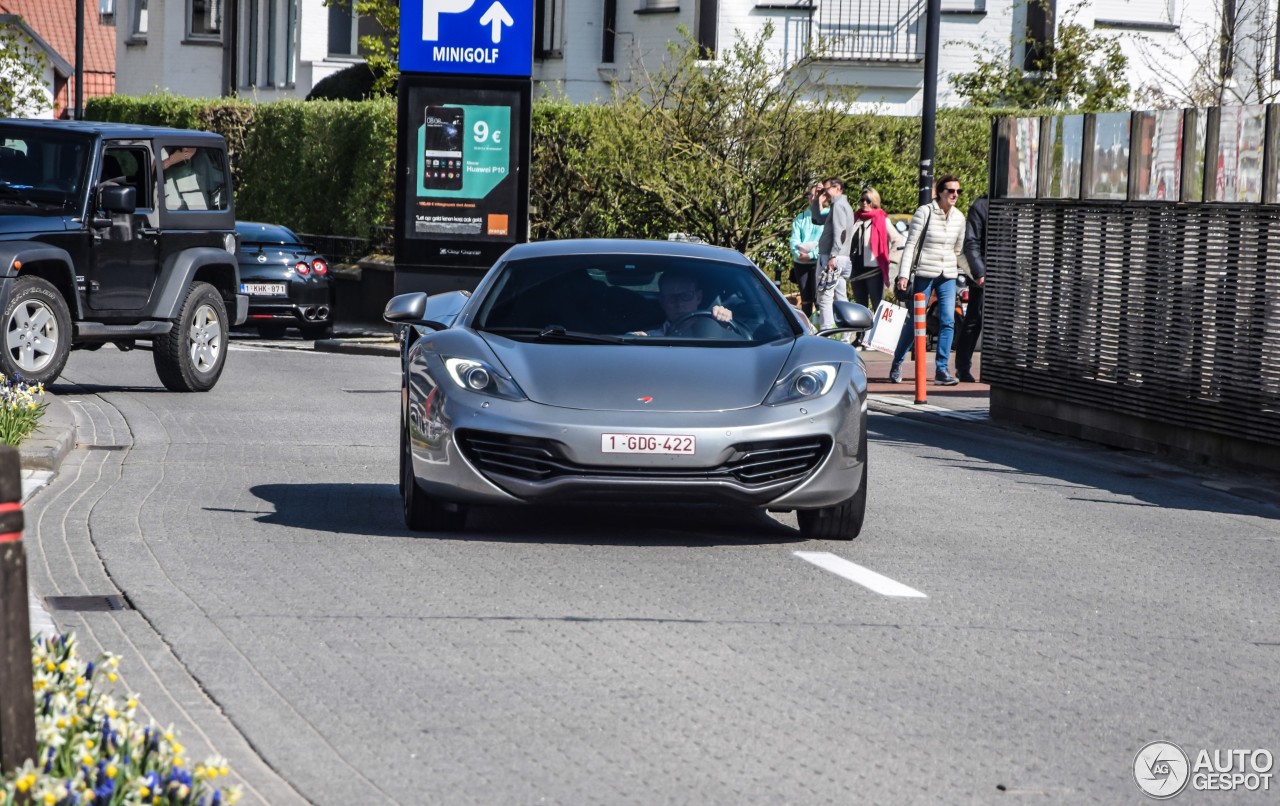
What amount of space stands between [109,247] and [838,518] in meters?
8.68

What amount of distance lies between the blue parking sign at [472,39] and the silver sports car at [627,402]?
13002 millimetres

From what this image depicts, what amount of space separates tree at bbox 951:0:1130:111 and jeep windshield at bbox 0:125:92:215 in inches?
798

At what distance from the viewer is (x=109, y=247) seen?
16.0 meters

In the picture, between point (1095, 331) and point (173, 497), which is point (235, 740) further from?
point (1095, 331)

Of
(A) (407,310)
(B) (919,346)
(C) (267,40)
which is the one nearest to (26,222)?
(A) (407,310)

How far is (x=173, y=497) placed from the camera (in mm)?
10320

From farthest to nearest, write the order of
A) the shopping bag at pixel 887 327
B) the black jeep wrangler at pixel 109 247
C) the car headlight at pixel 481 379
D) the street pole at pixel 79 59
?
the street pole at pixel 79 59, the shopping bag at pixel 887 327, the black jeep wrangler at pixel 109 247, the car headlight at pixel 481 379

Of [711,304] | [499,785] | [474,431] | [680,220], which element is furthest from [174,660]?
[680,220]

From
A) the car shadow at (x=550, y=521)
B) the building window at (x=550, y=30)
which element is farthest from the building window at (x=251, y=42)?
the car shadow at (x=550, y=521)

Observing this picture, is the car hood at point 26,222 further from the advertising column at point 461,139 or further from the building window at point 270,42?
the building window at point 270,42

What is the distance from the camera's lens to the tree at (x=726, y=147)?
79.3ft

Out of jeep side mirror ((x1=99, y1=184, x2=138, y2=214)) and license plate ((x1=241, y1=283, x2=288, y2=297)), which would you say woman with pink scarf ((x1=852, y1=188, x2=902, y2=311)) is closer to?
license plate ((x1=241, y1=283, x2=288, y2=297))

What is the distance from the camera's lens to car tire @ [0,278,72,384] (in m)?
14.9

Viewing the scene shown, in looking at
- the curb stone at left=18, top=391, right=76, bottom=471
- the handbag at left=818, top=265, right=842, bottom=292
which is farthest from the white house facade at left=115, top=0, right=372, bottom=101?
the curb stone at left=18, top=391, right=76, bottom=471
